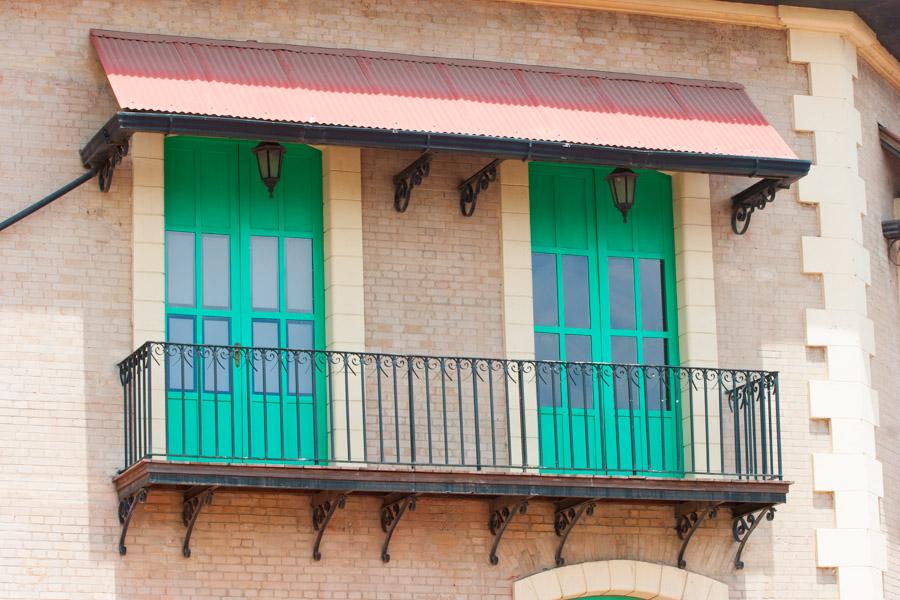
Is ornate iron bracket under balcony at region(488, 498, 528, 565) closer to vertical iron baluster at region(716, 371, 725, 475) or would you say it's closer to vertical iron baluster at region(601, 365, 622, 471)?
vertical iron baluster at region(601, 365, 622, 471)

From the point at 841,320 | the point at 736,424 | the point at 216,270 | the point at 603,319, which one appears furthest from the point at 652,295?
the point at 216,270

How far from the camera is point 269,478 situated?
53.3 ft

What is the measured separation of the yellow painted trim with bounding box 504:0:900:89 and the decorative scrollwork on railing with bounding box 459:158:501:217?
1.91 metres

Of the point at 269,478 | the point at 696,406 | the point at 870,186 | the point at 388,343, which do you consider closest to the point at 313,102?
the point at 388,343

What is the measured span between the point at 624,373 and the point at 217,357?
3.71m

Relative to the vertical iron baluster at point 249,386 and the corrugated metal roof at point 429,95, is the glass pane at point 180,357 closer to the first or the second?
the vertical iron baluster at point 249,386

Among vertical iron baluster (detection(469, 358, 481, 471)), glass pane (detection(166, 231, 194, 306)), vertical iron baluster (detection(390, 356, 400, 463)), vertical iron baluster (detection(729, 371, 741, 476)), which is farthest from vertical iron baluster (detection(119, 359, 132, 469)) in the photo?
vertical iron baluster (detection(729, 371, 741, 476))

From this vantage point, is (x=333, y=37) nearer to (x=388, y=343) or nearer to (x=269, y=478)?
(x=388, y=343)

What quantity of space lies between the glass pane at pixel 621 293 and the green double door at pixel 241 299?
8.94 ft

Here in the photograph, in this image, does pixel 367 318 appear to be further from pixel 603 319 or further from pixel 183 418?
pixel 603 319

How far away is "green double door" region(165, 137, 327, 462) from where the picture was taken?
17.0 meters

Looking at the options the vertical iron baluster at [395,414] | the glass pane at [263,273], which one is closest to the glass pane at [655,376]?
the vertical iron baluster at [395,414]

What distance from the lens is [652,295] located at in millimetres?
18812

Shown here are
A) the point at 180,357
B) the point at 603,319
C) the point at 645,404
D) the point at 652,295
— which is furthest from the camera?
the point at 652,295
